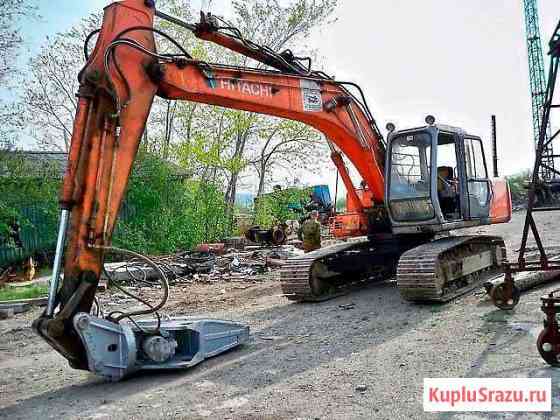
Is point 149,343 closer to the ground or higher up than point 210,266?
closer to the ground

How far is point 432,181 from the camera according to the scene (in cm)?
823

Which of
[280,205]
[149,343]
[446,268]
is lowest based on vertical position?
[149,343]

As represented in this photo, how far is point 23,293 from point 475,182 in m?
8.58

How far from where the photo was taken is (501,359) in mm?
5070

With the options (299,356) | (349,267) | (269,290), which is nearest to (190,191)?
(269,290)

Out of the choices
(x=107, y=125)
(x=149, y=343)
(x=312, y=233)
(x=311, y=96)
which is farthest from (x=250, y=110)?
(x=312, y=233)

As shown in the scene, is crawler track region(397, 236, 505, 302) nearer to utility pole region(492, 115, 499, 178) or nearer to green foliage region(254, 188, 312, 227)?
utility pole region(492, 115, 499, 178)

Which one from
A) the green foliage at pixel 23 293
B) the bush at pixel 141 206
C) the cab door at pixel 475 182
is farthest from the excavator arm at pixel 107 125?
the bush at pixel 141 206

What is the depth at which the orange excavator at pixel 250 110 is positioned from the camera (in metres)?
5.34

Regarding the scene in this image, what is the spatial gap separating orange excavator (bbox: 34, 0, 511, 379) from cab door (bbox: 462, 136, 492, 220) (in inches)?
0.9

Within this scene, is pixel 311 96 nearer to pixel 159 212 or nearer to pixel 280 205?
pixel 159 212

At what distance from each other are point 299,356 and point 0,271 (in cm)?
1205

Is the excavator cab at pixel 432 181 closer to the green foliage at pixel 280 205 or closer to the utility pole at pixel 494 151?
the utility pole at pixel 494 151

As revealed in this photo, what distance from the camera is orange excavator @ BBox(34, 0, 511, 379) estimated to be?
534cm
